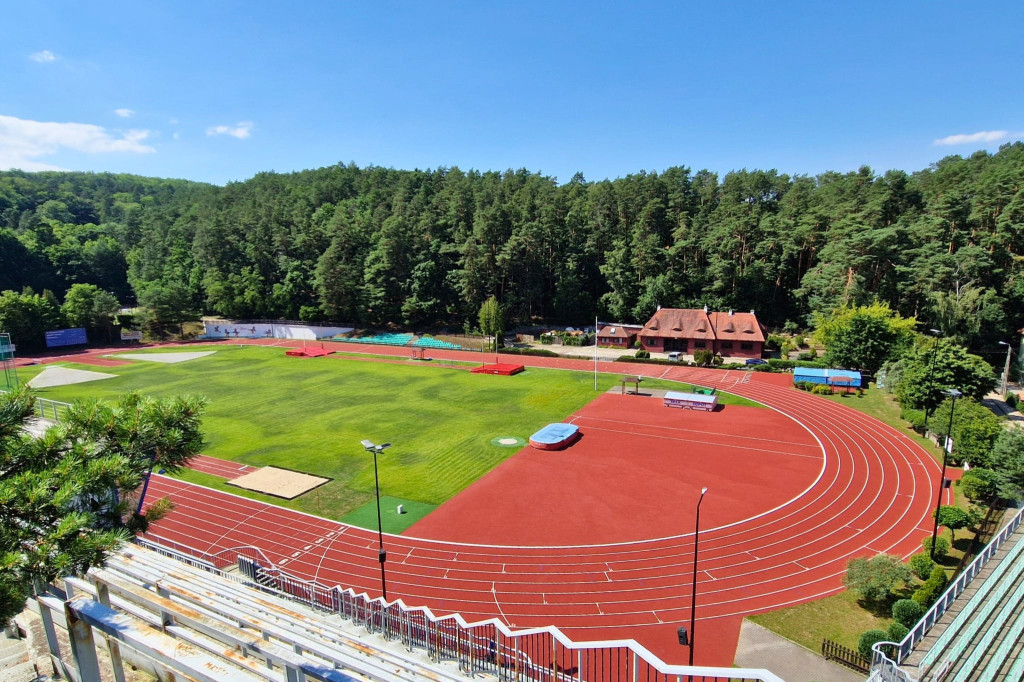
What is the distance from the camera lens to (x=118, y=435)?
9.66m

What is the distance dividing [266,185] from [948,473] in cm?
12254

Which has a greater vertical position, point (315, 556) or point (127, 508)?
point (127, 508)

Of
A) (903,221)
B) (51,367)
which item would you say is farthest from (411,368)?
(903,221)

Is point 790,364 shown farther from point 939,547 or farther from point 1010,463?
point 939,547

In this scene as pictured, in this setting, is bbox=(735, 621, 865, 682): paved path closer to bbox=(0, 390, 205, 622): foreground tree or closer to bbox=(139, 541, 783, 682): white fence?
bbox=(139, 541, 783, 682): white fence

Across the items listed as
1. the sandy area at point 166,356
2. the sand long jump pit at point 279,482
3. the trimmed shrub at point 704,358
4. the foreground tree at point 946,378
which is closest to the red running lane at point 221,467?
the sand long jump pit at point 279,482

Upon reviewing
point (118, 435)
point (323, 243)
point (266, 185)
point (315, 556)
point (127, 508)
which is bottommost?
point (315, 556)

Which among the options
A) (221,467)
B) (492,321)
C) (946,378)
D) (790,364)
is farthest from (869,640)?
(492,321)

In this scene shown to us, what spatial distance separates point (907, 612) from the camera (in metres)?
15.2

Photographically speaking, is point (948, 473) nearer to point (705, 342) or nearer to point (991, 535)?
point (991, 535)

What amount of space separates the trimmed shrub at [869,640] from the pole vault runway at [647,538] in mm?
2446

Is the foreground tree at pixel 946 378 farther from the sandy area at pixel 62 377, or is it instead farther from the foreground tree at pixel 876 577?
the sandy area at pixel 62 377

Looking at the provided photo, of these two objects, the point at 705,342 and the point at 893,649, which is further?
the point at 705,342

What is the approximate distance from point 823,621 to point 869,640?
64.3 inches
